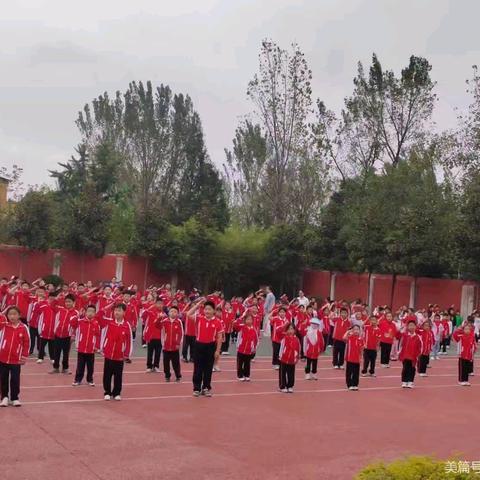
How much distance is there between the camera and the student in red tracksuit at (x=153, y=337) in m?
15.1

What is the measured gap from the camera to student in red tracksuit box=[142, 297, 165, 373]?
1511 centimetres

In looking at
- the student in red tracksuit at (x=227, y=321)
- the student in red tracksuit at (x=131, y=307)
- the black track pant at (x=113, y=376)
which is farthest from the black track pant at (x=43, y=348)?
the student in red tracksuit at (x=227, y=321)

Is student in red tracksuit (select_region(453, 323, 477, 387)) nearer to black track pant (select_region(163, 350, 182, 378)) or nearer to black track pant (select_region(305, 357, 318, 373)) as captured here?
black track pant (select_region(305, 357, 318, 373))

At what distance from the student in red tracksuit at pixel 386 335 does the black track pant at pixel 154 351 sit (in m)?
5.72

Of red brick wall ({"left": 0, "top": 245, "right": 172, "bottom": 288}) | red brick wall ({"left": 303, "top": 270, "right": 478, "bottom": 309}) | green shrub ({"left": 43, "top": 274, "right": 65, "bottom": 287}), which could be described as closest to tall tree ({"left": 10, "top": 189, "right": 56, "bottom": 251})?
red brick wall ({"left": 0, "top": 245, "right": 172, "bottom": 288})

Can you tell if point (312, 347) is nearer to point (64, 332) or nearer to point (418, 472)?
point (64, 332)

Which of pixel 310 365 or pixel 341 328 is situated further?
pixel 341 328

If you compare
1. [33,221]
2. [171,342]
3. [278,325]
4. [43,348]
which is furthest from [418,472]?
[33,221]

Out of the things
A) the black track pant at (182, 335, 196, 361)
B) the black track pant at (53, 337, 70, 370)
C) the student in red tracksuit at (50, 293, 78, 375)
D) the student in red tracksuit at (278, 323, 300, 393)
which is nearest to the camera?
the student in red tracksuit at (278, 323, 300, 393)

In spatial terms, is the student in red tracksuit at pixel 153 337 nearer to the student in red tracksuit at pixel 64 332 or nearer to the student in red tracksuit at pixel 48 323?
the student in red tracksuit at pixel 64 332

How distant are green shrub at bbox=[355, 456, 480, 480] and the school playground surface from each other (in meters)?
2.71

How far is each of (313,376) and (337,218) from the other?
2027 cm

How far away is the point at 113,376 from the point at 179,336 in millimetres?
2613

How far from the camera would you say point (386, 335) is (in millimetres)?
18359
